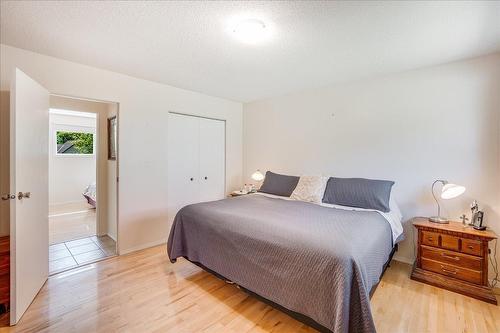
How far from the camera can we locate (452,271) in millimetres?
2248

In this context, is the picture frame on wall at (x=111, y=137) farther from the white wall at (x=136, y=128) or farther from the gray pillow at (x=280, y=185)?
the gray pillow at (x=280, y=185)

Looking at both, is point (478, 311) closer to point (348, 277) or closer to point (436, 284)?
point (436, 284)

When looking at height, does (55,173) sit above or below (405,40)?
below

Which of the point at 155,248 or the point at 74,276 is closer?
the point at 74,276

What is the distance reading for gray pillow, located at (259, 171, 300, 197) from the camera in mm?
3398

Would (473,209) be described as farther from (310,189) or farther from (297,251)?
(297,251)

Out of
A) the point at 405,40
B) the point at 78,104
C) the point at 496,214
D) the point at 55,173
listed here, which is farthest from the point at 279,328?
the point at 55,173

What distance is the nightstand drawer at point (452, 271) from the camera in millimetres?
2146

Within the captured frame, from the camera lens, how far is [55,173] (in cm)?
586

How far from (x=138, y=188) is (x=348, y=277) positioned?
9.03 feet

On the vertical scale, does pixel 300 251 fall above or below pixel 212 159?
below

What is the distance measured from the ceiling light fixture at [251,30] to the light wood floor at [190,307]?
2.24 meters

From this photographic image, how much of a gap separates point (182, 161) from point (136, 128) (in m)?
0.84

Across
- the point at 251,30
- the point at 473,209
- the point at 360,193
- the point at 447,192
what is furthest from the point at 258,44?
the point at 473,209
